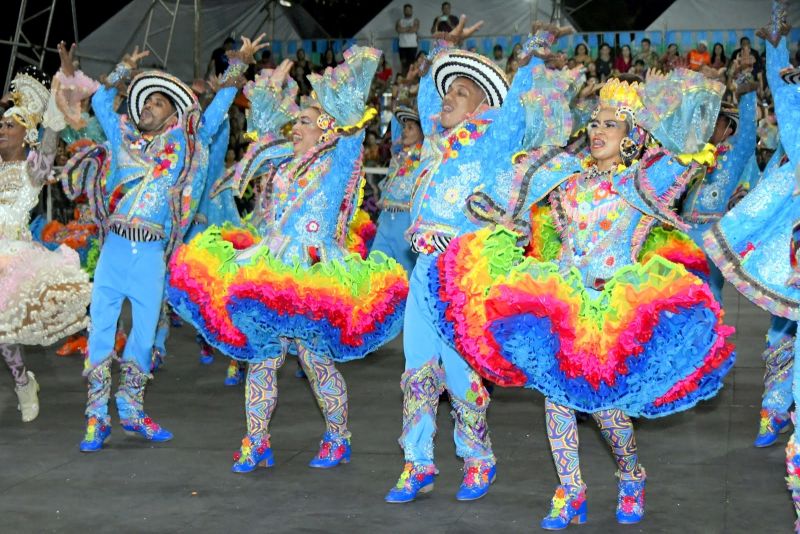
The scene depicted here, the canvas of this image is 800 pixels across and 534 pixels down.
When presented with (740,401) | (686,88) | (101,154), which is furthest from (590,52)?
(686,88)

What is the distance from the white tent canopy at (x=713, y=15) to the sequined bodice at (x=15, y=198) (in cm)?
1256

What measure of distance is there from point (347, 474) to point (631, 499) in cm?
155

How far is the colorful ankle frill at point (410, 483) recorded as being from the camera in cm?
566

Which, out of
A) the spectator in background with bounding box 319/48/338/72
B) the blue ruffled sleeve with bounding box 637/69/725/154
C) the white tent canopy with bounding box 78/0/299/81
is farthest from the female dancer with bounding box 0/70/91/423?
the spectator in background with bounding box 319/48/338/72

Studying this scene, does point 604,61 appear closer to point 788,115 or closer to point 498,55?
point 498,55

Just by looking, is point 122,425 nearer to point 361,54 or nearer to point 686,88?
point 361,54

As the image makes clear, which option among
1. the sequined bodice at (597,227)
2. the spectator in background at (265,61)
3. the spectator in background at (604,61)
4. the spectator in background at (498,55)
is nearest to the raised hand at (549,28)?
the sequined bodice at (597,227)

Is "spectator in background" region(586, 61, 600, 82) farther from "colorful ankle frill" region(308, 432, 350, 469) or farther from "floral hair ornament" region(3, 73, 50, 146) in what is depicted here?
"colorful ankle frill" region(308, 432, 350, 469)

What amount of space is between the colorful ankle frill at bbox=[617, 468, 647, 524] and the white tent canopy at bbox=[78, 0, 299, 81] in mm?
11366

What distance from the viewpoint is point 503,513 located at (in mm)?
5453

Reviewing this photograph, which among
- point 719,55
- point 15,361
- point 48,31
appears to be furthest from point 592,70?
point 15,361

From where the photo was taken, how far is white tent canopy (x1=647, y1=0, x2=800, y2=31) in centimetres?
1814

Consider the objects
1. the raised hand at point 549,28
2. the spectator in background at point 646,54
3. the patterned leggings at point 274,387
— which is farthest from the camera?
the spectator in background at point 646,54

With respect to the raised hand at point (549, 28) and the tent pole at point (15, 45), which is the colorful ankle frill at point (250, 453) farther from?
the tent pole at point (15, 45)
